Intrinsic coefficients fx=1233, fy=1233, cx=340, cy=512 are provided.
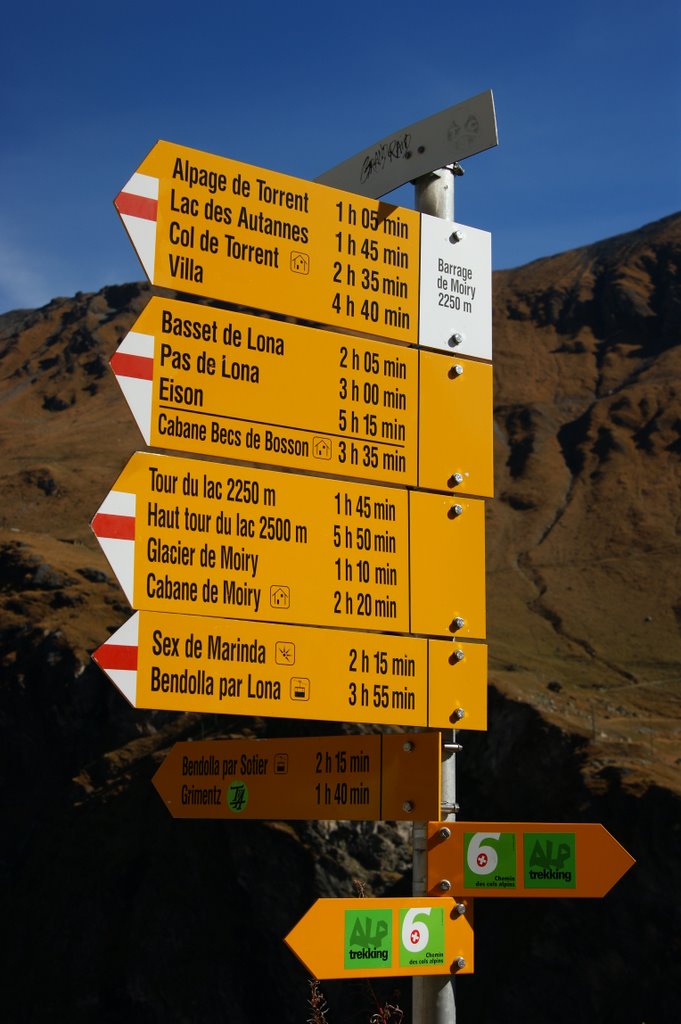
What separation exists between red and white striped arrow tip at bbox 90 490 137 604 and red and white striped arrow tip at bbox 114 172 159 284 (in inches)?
39.4

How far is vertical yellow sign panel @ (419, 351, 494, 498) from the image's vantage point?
5.84 m

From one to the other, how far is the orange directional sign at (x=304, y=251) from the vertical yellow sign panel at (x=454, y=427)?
0.44 ft

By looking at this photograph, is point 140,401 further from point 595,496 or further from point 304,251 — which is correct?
point 595,496

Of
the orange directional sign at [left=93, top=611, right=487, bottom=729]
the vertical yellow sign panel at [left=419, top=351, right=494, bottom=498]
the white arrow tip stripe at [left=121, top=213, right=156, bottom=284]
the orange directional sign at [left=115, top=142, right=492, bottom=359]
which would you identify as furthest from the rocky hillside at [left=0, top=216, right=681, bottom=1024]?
the white arrow tip stripe at [left=121, top=213, right=156, bottom=284]

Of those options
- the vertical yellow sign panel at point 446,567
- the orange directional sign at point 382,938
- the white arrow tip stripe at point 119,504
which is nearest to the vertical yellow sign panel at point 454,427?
the vertical yellow sign panel at point 446,567

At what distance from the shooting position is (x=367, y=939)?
4.97 metres

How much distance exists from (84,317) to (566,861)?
137 m

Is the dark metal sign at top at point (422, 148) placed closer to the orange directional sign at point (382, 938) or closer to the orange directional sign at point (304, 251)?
the orange directional sign at point (304, 251)

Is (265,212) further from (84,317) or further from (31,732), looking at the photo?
(84,317)

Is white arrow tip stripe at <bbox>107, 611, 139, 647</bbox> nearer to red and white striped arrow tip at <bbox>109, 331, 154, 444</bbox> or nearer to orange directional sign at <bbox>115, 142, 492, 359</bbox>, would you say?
red and white striped arrow tip at <bbox>109, 331, 154, 444</bbox>

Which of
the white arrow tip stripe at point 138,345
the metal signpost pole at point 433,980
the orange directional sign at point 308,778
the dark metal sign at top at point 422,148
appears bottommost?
the metal signpost pole at point 433,980

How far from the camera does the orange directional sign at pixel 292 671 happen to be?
5020 mm

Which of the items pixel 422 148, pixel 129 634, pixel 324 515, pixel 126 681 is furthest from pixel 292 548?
pixel 422 148

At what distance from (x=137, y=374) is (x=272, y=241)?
987 mm
